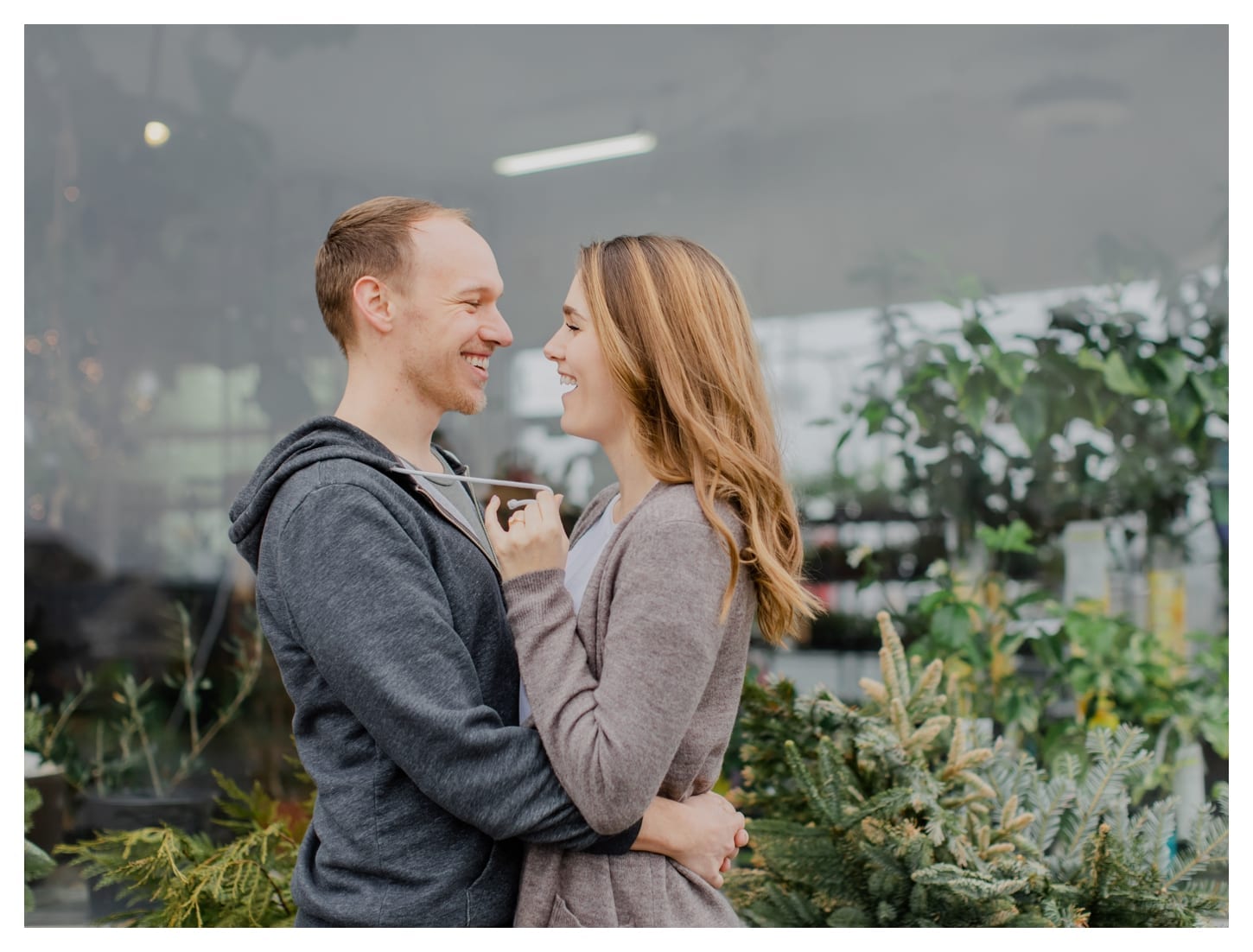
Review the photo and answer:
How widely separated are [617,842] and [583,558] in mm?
423

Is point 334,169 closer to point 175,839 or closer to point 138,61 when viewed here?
point 138,61

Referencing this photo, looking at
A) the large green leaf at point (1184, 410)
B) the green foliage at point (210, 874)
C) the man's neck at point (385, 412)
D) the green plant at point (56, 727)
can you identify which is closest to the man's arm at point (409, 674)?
the man's neck at point (385, 412)

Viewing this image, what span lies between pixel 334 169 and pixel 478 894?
115 inches

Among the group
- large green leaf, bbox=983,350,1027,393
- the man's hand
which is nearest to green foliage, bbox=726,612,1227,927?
the man's hand

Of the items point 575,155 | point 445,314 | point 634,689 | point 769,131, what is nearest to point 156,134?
point 575,155

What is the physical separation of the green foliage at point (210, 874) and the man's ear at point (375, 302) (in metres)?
1.43

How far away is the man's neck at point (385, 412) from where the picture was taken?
1573 millimetres

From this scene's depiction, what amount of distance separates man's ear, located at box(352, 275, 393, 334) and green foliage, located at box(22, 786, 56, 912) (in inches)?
84.6

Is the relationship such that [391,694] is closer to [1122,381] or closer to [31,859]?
[31,859]

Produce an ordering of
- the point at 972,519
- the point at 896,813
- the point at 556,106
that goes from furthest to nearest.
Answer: the point at 556,106 → the point at 972,519 → the point at 896,813

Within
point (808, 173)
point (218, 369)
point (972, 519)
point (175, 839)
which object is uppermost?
point (808, 173)

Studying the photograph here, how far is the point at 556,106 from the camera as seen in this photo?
11.7 feet

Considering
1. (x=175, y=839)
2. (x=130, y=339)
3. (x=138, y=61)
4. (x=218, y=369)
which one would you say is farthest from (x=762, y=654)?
(x=138, y=61)

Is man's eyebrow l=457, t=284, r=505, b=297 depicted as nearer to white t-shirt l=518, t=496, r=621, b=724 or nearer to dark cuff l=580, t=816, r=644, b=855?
white t-shirt l=518, t=496, r=621, b=724
